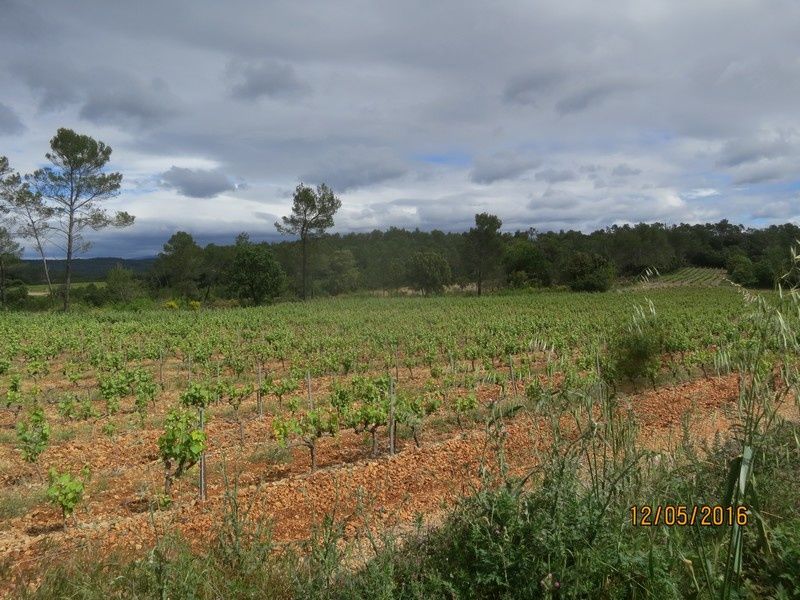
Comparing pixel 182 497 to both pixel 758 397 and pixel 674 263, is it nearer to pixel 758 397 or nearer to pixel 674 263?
pixel 758 397

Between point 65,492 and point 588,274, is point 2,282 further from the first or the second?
point 588,274

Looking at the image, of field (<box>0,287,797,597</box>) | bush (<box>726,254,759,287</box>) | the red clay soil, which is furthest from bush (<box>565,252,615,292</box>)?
bush (<box>726,254,759,287</box>)

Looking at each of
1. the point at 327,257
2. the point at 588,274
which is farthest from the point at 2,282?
the point at 588,274

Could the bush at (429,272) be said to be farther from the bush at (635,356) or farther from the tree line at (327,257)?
the bush at (635,356)

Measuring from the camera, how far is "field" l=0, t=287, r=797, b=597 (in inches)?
164

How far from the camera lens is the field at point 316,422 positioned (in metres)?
4.17

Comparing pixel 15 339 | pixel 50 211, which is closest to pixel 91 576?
pixel 15 339

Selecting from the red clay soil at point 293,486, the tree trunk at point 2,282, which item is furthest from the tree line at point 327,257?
the red clay soil at point 293,486

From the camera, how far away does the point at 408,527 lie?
491cm

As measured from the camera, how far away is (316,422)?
7.53 m

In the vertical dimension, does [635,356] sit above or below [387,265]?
below

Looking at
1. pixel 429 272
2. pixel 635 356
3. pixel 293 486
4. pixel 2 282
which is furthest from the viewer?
pixel 429 272

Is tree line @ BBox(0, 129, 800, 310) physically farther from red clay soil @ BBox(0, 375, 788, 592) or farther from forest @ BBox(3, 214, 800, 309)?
red clay soil @ BBox(0, 375, 788, 592)

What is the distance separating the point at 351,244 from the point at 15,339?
67.7 m
